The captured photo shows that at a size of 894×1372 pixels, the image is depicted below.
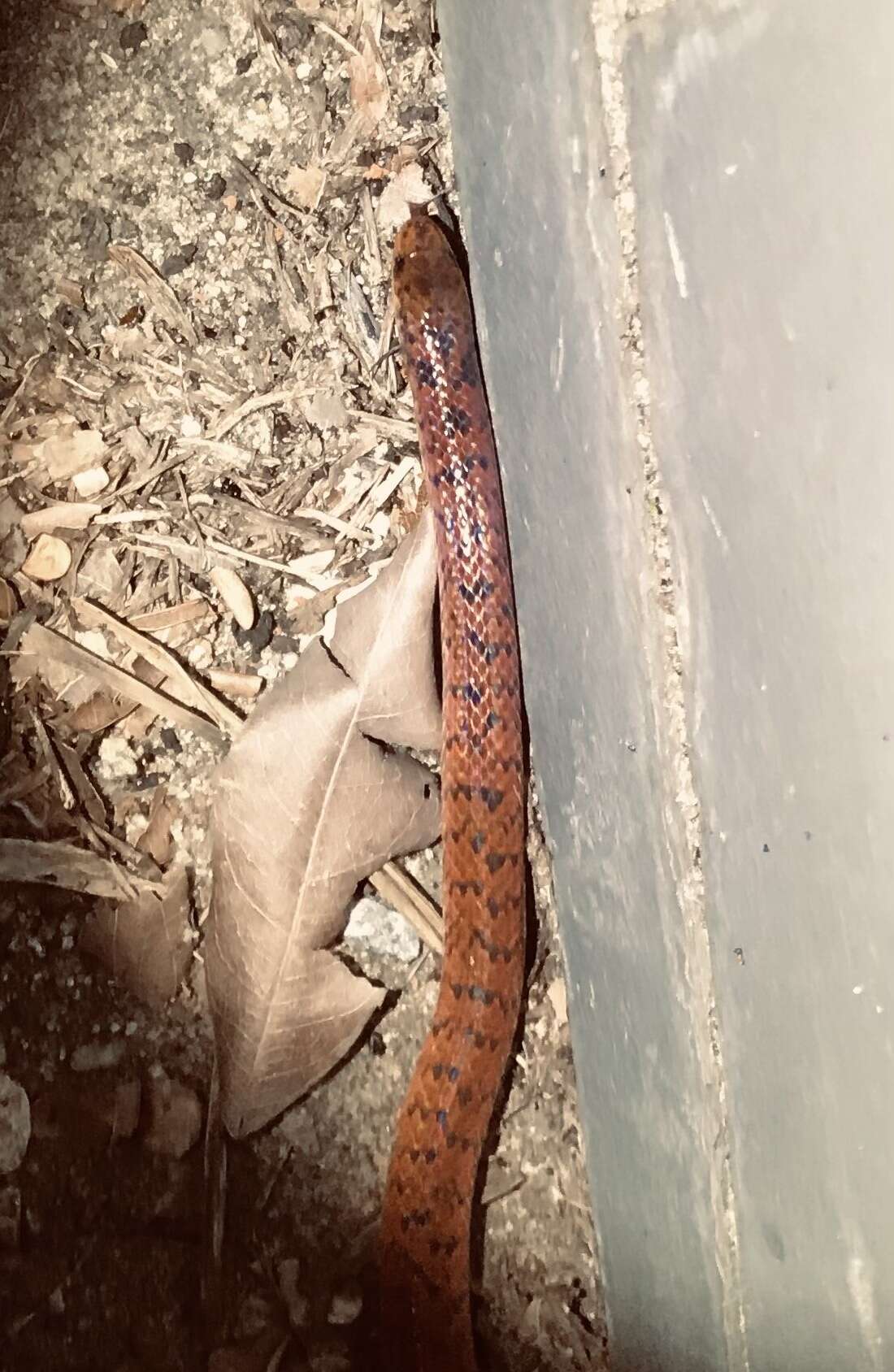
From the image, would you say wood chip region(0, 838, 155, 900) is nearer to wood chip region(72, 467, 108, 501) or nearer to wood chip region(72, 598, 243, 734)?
wood chip region(72, 598, 243, 734)

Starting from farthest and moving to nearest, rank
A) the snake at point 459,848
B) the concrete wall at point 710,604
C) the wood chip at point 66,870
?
1. the wood chip at point 66,870
2. the snake at point 459,848
3. the concrete wall at point 710,604

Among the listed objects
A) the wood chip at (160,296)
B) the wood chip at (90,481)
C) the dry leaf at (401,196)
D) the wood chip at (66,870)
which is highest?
the dry leaf at (401,196)

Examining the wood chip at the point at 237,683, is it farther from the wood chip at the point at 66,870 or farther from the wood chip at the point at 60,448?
the wood chip at the point at 60,448

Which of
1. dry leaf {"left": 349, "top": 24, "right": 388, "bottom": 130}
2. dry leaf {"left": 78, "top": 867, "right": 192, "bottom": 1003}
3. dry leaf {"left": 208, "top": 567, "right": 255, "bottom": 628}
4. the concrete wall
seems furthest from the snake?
dry leaf {"left": 78, "top": 867, "right": 192, "bottom": 1003}

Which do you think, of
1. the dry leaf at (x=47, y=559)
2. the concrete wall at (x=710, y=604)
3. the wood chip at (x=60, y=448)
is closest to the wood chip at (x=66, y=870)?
the dry leaf at (x=47, y=559)

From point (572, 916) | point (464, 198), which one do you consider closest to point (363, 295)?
point (464, 198)

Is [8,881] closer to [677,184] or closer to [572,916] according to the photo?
[572,916]
